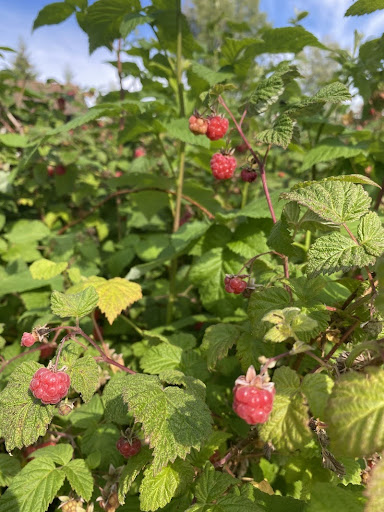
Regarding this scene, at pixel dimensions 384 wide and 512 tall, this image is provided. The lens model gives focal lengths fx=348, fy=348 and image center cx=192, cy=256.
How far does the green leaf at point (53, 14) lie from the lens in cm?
205

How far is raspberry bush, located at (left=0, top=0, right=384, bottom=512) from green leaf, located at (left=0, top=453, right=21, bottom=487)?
0.01 metres

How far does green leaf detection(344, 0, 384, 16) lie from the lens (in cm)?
123

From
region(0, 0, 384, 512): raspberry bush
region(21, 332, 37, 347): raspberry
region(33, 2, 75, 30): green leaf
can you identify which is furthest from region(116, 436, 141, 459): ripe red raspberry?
region(33, 2, 75, 30): green leaf

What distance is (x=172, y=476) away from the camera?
3.30 feet

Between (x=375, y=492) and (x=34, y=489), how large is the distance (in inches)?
40.1

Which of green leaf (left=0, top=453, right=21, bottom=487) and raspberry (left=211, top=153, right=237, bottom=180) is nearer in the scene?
green leaf (left=0, top=453, right=21, bottom=487)

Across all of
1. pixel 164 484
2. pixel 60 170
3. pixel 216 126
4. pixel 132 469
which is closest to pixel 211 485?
pixel 164 484

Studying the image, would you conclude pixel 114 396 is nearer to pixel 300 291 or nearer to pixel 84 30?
pixel 300 291

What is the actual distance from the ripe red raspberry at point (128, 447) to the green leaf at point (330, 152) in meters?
1.64

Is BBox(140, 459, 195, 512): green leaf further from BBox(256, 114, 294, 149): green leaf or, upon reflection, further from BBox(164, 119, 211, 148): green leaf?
BBox(164, 119, 211, 148): green leaf

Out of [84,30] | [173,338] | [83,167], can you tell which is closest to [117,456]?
[173,338]

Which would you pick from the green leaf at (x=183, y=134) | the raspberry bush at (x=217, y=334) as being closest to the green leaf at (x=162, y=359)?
the raspberry bush at (x=217, y=334)

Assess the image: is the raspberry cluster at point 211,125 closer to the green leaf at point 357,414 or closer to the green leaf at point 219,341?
the green leaf at point 219,341

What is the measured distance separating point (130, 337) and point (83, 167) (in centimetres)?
194
